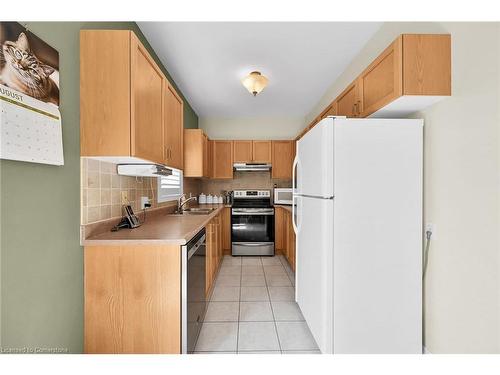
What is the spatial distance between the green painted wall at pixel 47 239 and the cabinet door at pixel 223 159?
312 centimetres

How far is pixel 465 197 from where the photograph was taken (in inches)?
52.2

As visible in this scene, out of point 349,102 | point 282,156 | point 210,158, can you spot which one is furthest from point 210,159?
point 349,102

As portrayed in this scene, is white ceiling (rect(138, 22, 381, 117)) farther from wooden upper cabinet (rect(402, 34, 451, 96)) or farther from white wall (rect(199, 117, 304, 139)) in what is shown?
white wall (rect(199, 117, 304, 139))

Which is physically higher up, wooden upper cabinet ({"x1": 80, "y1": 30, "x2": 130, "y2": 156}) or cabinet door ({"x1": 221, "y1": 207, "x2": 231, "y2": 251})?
wooden upper cabinet ({"x1": 80, "y1": 30, "x2": 130, "y2": 156})

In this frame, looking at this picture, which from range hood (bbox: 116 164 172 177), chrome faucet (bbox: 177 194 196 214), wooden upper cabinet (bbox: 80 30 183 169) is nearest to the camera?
wooden upper cabinet (bbox: 80 30 183 169)

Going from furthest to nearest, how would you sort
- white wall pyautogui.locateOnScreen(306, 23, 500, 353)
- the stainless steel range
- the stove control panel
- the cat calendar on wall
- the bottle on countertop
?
the stove control panel
the bottle on countertop
the stainless steel range
white wall pyautogui.locateOnScreen(306, 23, 500, 353)
the cat calendar on wall

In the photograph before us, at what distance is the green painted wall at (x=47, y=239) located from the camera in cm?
99

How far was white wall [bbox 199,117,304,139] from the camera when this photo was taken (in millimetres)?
4793

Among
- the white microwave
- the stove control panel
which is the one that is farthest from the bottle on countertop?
the white microwave

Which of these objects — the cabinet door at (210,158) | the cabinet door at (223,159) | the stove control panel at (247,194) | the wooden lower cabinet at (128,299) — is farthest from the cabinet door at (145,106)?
the stove control panel at (247,194)

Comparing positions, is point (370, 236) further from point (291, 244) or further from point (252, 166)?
point (252, 166)

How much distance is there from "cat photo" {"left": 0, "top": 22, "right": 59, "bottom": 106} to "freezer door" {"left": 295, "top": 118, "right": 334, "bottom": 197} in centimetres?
154

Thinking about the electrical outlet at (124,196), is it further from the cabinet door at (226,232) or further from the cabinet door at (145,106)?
the cabinet door at (226,232)

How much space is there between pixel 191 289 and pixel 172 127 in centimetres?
137
